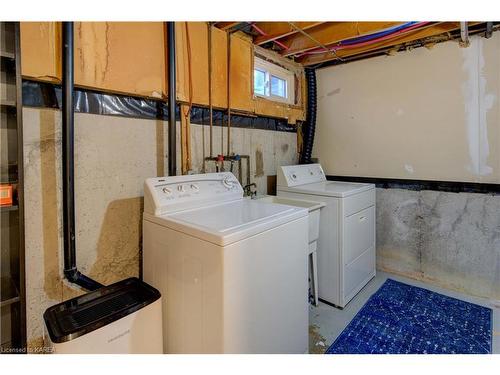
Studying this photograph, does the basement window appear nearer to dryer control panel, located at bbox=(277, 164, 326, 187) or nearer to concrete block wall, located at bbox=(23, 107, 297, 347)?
dryer control panel, located at bbox=(277, 164, 326, 187)

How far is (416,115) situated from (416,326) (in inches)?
70.0

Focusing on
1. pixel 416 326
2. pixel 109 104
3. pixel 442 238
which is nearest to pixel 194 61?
pixel 109 104

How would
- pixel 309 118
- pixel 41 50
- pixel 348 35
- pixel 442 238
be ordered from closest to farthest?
pixel 41 50 < pixel 348 35 < pixel 442 238 < pixel 309 118

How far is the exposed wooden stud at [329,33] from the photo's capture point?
2051 millimetres

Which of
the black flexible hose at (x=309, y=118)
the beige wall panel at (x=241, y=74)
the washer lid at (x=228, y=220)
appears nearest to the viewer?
the washer lid at (x=228, y=220)

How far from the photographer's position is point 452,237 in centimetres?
239

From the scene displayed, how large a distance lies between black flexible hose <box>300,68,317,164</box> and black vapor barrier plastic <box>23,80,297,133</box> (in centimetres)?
102

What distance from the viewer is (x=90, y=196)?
149 centimetres

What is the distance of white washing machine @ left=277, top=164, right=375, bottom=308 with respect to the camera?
2.12 m

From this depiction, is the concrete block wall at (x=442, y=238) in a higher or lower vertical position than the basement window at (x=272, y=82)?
lower

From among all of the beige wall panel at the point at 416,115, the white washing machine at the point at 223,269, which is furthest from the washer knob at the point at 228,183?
the beige wall panel at the point at 416,115

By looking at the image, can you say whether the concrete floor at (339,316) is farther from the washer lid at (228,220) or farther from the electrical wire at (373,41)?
the electrical wire at (373,41)

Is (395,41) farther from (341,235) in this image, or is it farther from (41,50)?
(41,50)

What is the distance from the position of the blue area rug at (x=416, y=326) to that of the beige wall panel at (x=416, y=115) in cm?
106
